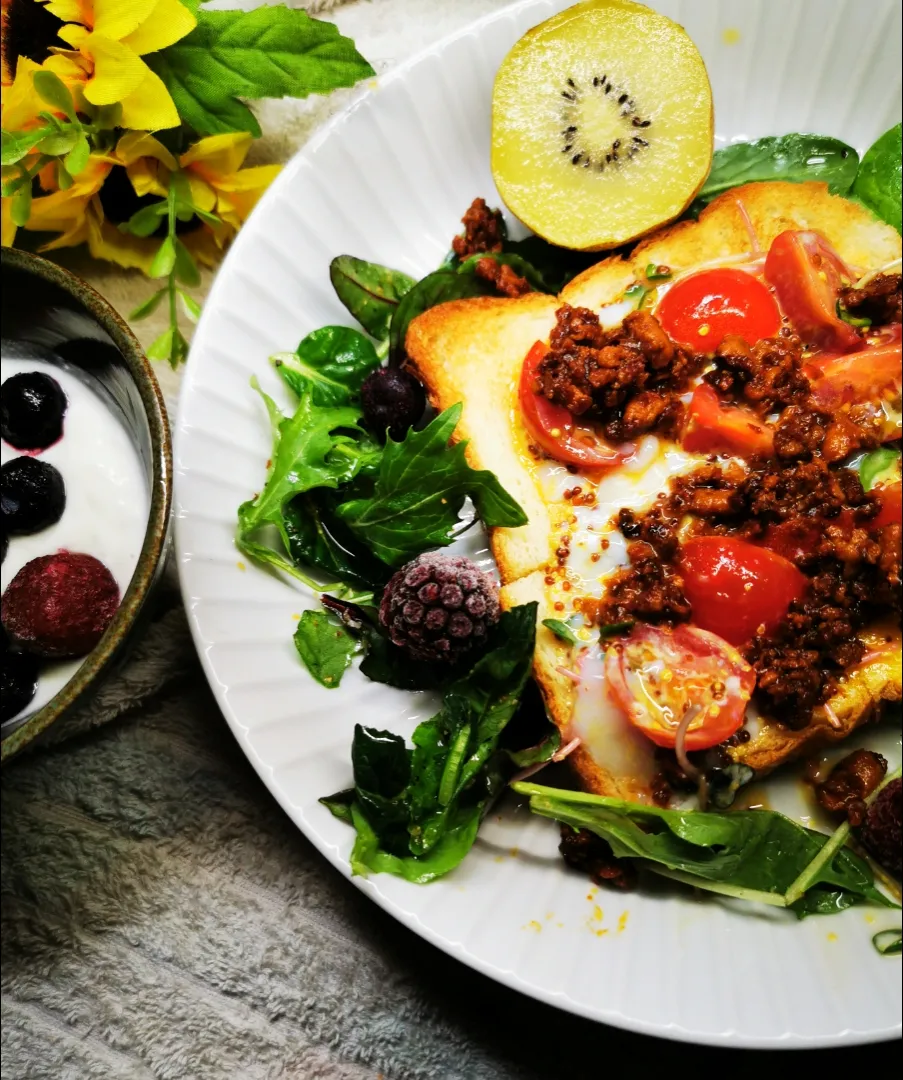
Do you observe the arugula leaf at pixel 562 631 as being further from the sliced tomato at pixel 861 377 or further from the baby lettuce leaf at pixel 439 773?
the sliced tomato at pixel 861 377

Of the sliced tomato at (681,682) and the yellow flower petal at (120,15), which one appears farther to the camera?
the yellow flower petal at (120,15)

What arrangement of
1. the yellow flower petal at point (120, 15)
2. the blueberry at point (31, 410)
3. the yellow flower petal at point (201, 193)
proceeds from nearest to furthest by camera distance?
the yellow flower petal at point (120, 15) → the blueberry at point (31, 410) → the yellow flower petal at point (201, 193)

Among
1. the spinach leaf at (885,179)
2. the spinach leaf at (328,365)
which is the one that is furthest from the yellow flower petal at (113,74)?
the spinach leaf at (885,179)

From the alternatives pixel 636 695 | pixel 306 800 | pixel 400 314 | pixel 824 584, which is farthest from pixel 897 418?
pixel 306 800

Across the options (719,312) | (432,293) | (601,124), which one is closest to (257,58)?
(432,293)

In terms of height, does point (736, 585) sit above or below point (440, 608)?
below

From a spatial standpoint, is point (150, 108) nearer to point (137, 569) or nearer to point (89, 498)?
point (89, 498)
